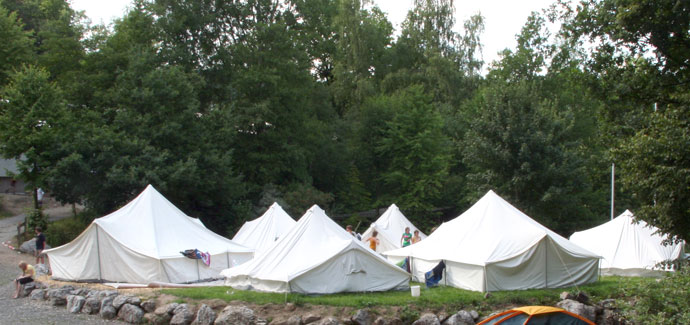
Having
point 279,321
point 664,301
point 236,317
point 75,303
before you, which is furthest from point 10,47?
point 664,301

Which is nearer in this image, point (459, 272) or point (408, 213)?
point (459, 272)

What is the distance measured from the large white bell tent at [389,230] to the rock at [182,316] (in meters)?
11.0

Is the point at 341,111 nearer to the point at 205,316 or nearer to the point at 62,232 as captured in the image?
the point at 62,232

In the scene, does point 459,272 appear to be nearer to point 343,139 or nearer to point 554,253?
point 554,253

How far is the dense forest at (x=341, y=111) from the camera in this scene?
14.3 metres

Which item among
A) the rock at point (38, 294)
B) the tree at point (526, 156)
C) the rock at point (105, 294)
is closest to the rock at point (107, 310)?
the rock at point (105, 294)

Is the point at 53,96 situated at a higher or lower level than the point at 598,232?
higher

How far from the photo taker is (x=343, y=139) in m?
37.6

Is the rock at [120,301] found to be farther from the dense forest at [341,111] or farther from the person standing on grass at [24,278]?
the dense forest at [341,111]

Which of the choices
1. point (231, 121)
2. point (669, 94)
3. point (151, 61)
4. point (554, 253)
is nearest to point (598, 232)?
point (554, 253)

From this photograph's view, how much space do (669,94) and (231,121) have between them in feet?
69.6

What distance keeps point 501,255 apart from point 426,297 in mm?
2639

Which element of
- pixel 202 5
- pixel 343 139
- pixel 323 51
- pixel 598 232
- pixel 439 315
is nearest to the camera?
pixel 439 315

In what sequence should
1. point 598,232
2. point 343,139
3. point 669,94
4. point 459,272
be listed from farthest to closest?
point 343,139
point 598,232
point 459,272
point 669,94
